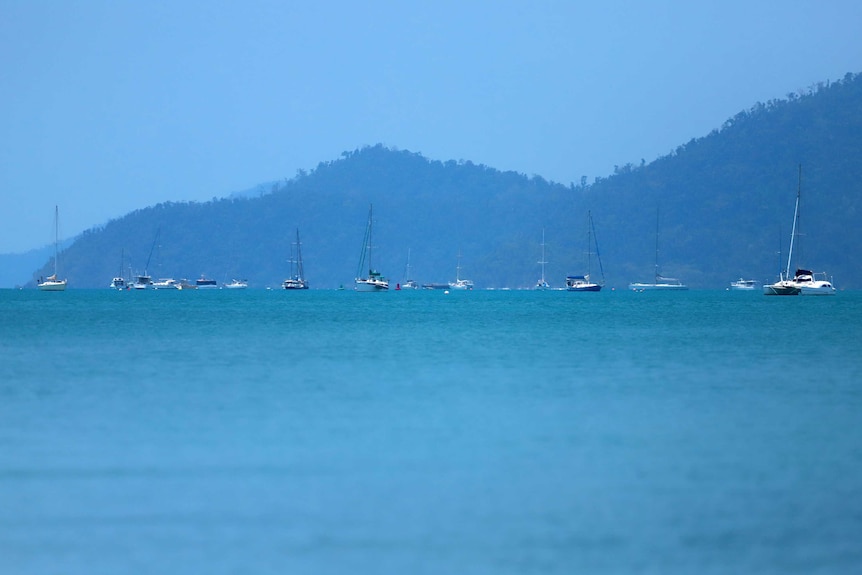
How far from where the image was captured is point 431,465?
15336mm

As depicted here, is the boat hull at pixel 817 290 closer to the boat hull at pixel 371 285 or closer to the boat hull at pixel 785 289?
the boat hull at pixel 785 289

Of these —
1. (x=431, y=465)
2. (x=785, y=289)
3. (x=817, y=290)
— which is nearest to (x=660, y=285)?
(x=785, y=289)

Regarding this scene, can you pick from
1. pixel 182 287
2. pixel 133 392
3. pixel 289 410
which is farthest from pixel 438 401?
pixel 182 287

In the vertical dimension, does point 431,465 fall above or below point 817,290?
below

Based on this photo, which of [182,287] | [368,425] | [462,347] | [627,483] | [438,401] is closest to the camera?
[627,483]

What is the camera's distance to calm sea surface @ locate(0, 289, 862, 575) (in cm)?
1099

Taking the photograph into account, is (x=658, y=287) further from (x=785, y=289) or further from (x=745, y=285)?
(x=785, y=289)

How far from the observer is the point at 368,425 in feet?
62.6

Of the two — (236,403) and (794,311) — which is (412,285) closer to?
(794,311)

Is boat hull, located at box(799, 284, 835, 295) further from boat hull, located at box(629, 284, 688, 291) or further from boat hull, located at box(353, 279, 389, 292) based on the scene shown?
boat hull, located at box(629, 284, 688, 291)

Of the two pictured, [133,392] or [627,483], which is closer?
[627,483]

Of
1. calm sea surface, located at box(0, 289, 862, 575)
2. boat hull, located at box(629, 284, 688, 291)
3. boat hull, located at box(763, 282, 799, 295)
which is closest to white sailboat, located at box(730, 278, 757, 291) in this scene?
boat hull, located at box(629, 284, 688, 291)

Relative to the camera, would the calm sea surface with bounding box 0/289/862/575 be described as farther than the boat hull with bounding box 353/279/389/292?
No

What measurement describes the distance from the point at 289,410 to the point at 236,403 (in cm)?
164
